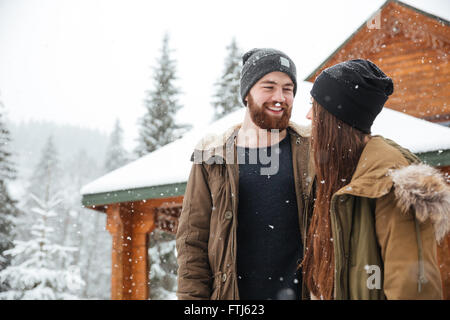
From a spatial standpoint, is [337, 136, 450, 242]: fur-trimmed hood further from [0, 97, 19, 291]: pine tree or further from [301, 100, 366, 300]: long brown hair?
[0, 97, 19, 291]: pine tree

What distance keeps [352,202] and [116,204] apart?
4.62 meters

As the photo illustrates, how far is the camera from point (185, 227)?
85.6 inches

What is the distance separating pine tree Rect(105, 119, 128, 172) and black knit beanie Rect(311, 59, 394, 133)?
73.3ft

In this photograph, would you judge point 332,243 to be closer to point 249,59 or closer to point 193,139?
point 249,59

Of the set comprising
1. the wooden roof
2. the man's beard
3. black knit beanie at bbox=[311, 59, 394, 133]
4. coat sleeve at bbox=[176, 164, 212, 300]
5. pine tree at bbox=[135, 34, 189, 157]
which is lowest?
coat sleeve at bbox=[176, 164, 212, 300]

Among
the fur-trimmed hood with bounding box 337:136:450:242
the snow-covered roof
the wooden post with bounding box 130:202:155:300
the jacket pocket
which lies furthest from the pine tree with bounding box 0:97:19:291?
the fur-trimmed hood with bounding box 337:136:450:242

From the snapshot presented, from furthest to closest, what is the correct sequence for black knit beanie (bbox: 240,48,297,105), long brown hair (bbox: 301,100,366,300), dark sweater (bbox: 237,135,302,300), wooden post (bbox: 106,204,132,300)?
wooden post (bbox: 106,204,132,300) < black knit beanie (bbox: 240,48,297,105) < dark sweater (bbox: 237,135,302,300) < long brown hair (bbox: 301,100,366,300)

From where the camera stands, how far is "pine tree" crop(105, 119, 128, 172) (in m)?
25.4

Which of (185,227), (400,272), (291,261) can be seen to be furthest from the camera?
(185,227)

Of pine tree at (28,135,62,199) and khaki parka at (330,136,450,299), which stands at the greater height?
pine tree at (28,135,62,199)

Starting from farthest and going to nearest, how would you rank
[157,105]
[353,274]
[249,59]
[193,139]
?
[157,105]
[193,139]
[249,59]
[353,274]

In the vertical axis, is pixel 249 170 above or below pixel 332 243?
above

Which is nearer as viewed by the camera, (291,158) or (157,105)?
(291,158)
